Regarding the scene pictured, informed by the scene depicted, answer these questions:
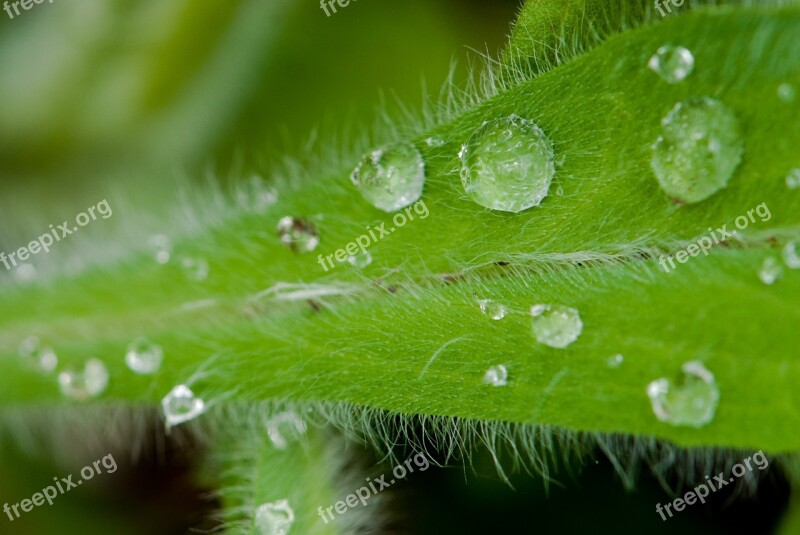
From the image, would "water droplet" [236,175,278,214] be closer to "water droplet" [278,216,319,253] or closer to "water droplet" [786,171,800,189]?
"water droplet" [278,216,319,253]

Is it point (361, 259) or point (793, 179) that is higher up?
point (361, 259)

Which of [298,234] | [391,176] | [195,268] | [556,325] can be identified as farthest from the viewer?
[195,268]

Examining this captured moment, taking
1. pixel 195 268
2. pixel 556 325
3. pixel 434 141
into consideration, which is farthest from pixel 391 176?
pixel 195 268

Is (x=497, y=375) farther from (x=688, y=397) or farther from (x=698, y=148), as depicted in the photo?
(x=698, y=148)

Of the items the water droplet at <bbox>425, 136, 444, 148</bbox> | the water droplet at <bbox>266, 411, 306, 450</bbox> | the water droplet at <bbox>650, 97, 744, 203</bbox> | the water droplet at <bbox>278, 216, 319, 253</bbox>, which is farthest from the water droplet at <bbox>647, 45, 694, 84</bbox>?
the water droplet at <bbox>266, 411, 306, 450</bbox>

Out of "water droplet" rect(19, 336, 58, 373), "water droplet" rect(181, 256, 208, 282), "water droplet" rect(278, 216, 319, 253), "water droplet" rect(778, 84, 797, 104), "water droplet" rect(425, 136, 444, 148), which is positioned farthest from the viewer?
"water droplet" rect(19, 336, 58, 373)

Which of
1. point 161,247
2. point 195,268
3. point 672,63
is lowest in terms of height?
point 672,63
